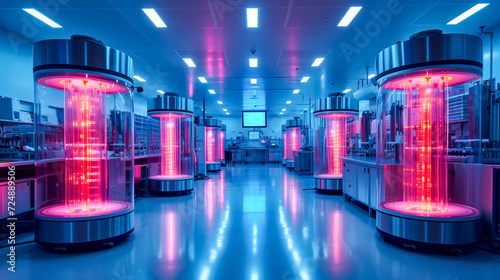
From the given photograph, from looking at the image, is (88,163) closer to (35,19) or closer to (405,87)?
(35,19)

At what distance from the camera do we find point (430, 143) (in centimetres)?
353

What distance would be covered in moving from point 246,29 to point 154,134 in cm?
478

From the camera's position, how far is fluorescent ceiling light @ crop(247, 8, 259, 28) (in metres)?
5.06

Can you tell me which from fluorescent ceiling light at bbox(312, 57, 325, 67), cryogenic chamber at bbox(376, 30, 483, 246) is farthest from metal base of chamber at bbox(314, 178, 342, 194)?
fluorescent ceiling light at bbox(312, 57, 325, 67)

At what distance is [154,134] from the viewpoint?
28.8ft

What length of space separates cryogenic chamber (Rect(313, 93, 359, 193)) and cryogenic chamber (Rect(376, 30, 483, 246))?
2.39m

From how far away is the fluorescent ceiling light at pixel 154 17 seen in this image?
5.04 m

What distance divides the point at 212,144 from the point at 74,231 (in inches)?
407

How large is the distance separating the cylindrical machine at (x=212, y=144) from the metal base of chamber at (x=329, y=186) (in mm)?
6554

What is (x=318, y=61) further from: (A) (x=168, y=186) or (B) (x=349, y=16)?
(A) (x=168, y=186)

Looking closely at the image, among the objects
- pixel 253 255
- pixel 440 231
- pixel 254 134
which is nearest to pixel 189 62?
pixel 253 255

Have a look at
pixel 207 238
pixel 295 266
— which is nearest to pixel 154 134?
pixel 207 238

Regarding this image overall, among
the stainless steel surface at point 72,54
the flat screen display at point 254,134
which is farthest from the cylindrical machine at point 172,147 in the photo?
the flat screen display at point 254,134

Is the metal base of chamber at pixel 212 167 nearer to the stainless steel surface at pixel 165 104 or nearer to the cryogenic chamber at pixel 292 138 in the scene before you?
the cryogenic chamber at pixel 292 138
